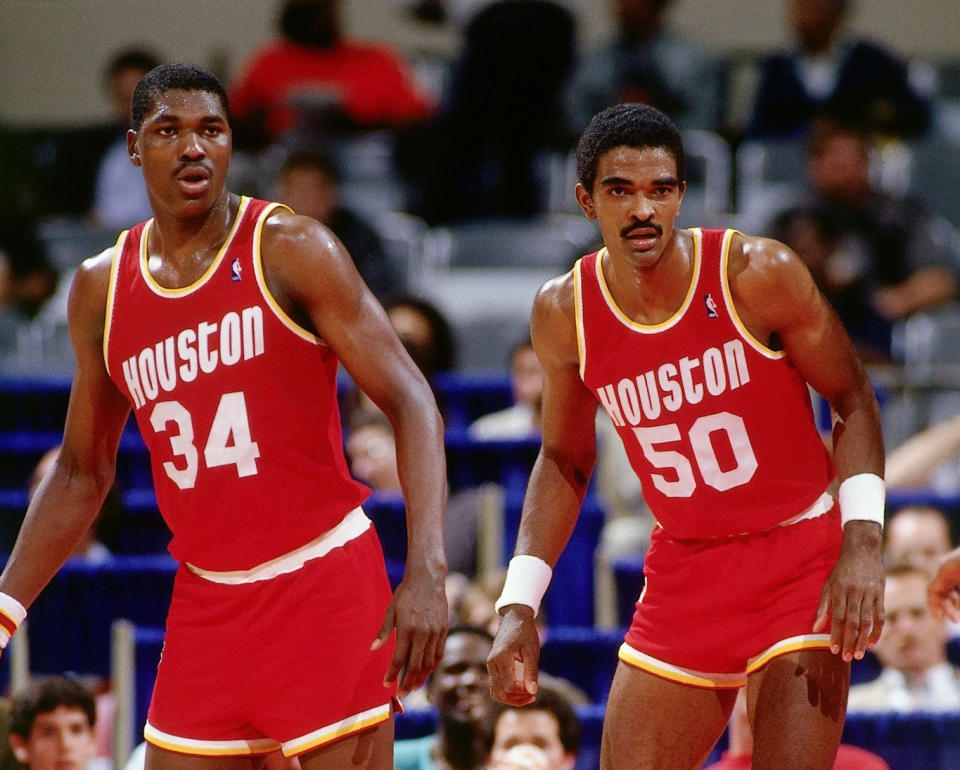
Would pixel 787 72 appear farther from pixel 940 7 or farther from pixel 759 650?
pixel 759 650

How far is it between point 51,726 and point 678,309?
7.57 ft

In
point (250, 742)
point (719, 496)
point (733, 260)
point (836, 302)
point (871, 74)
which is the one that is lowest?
point (250, 742)

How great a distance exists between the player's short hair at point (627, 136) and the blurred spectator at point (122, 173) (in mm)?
5578

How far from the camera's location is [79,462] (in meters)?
3.59

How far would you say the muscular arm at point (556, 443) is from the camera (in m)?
3.63

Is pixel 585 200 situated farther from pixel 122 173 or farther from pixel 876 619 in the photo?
pixel 122 173

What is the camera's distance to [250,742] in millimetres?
3359

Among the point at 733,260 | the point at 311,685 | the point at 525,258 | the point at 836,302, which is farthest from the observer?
the point at 525,258

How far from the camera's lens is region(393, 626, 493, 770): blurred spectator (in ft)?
15.4

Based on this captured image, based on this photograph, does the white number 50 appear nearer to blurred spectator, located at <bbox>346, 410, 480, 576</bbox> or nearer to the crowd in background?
blurred spectator, located at <bbox>346, 410, 480, 576</bbox>

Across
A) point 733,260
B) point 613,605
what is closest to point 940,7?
point 613,605

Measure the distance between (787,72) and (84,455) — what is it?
19.7 ft

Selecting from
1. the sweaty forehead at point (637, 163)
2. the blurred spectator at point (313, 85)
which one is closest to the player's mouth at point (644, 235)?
the sweaty forehead at point (637, 163)

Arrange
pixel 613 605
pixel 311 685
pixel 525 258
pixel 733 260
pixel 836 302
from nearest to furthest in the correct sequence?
Result: pixel 311 685
pixel 733 260
pixel 613 605
pixel 836 302
pixel 525 258
